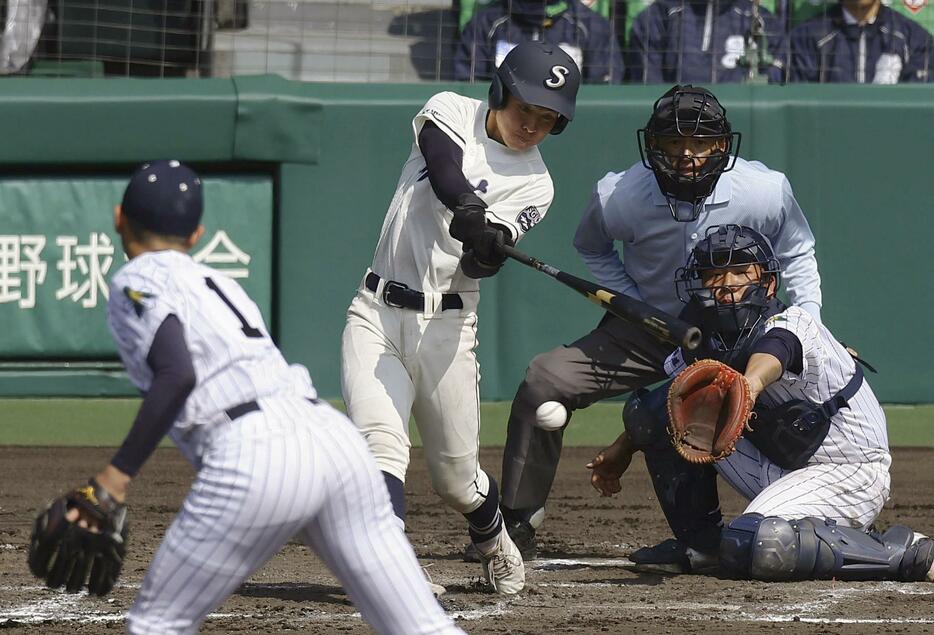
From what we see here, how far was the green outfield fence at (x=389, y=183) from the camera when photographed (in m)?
7.96

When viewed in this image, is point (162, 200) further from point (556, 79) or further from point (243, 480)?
point (556, 79)

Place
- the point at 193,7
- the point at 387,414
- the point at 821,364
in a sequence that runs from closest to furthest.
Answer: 1. the point at 387,414
2. the point at 821,364
3. the point at 193,7

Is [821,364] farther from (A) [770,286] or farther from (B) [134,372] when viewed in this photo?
(B) [134,372]

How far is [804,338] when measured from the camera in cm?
438

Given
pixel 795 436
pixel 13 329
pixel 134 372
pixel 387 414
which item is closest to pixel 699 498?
pixel 795 436

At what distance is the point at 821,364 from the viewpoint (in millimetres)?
4492

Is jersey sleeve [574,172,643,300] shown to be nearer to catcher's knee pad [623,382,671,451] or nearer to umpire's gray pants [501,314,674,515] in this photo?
umpire's gray pants [501,314,674,515]

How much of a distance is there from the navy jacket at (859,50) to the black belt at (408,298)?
500 centimetres

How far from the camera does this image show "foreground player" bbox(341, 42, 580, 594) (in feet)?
13.8

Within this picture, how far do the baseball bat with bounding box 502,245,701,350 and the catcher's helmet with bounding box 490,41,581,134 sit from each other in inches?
18.4

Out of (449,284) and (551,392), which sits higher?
(449,284)

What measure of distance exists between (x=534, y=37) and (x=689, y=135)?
3.92m

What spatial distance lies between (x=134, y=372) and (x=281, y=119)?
5270 mm

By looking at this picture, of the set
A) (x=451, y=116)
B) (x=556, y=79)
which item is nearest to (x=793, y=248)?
(x=556, y=79)
